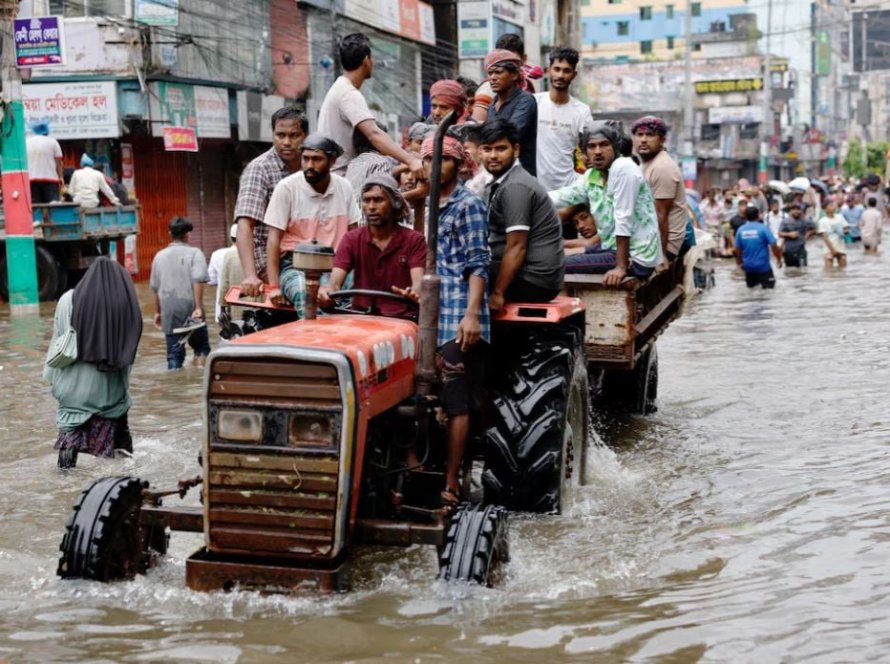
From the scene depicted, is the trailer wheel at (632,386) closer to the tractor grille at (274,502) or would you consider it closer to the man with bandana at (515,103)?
the man with bandana at (515,103)

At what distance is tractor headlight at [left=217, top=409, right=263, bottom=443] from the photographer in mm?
5828

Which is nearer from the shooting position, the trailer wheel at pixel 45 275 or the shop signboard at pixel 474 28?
the trailer wheel at pixel 45 275

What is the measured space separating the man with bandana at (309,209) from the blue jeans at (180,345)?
257 inches

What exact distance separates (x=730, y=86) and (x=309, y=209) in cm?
8547

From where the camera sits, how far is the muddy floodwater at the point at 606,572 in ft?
19.0

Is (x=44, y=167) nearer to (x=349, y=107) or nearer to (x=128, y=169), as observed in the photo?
(x=128, y=169)

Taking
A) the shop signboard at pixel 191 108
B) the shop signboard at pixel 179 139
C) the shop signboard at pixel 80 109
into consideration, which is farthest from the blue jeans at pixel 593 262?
the shop signboard at pixel 191 108

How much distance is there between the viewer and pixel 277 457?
5816mm

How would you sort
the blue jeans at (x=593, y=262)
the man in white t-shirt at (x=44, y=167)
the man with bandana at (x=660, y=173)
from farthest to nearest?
1. the man in white t-shirt at (x=44, y=167)
2. the man with bandana at (x=660, y=173)
3. the blue jeans at (x=593, y=262)

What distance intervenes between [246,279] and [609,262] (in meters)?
A: 2.71

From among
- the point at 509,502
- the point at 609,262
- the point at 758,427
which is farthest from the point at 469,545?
the point at 758,427

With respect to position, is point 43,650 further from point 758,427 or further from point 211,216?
point 211,216

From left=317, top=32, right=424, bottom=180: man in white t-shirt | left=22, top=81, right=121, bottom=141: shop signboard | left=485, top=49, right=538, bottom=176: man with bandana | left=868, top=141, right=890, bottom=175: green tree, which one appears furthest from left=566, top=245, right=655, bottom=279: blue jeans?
left=868, top=141, right=890, bottom=175: green tree

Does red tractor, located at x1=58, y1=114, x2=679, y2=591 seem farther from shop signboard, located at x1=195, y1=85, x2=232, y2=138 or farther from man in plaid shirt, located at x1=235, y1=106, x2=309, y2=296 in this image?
shop signboard, located at x1=195, y1=85, x2=232, y2=138
